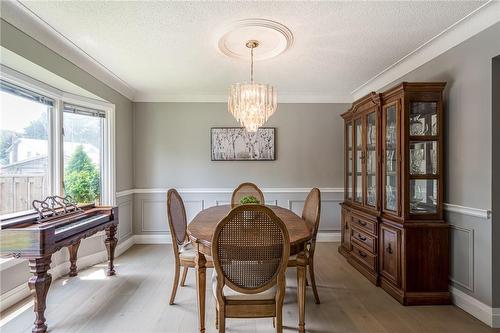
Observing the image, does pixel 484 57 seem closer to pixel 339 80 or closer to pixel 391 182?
pixel 391 182

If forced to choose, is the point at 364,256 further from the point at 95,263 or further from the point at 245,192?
the point at 95,263

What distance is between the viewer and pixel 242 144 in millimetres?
4340

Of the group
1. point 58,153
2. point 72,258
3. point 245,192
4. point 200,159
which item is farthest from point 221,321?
point 200,159

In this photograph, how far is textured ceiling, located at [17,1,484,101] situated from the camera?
1981mm

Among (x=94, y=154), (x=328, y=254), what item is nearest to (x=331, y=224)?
(x=328, y=254)

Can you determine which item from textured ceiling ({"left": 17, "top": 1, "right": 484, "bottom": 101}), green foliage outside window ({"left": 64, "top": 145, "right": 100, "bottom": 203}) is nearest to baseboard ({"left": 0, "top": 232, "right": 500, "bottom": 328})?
green foliage outside window ({"left": 64, "top": 145, "right": 100, "bottom": 203})

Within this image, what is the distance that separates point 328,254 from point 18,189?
377cm

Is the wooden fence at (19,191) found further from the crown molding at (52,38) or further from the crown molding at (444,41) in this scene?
the crown molding at (444,41)

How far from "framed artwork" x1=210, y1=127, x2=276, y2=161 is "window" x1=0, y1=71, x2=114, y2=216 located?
4.98 ft

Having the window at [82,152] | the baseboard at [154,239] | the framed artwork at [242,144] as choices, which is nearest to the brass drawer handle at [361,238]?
the framed artwork at [242,144]

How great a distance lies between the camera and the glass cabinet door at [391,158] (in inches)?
104

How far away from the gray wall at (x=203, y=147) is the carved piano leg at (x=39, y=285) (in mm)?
2421

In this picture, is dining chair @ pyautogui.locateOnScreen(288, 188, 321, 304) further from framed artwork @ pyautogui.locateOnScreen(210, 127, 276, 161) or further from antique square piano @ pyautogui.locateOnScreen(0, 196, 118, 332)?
antique square piano @ pyautogui.locateOnScreen(0, 196, 118, 332)

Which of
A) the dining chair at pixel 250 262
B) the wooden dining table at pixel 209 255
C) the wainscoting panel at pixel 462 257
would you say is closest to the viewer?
the dining chair at pixel 250 262
